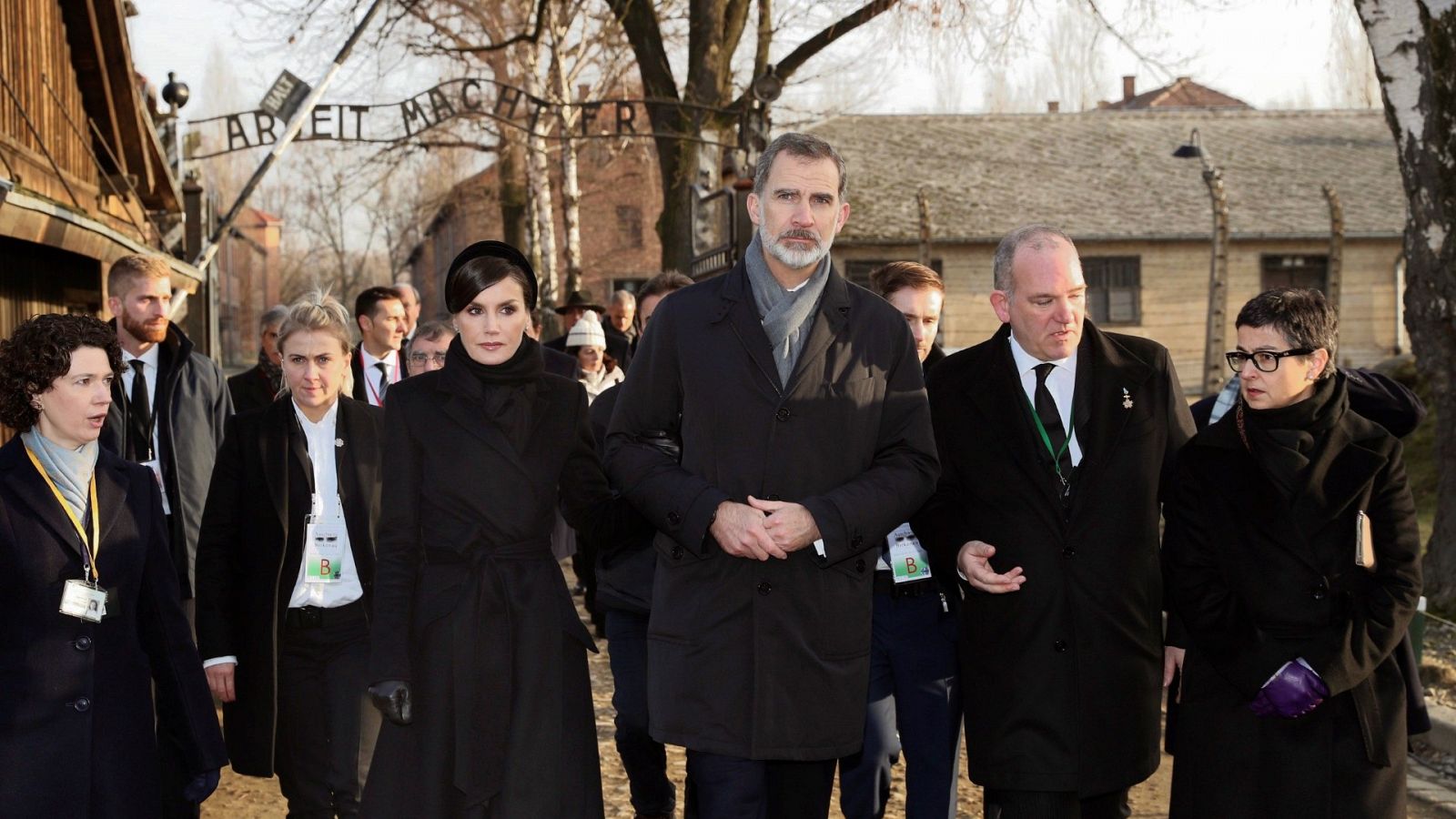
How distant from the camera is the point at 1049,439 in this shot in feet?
14.7

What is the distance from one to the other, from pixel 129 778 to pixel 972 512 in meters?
2.49

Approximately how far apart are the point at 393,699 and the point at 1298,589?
8.28 feet

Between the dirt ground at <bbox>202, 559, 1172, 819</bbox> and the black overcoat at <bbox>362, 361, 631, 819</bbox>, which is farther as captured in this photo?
the dirt ground at <bbox>202, 559, 1172, 819</bbox>

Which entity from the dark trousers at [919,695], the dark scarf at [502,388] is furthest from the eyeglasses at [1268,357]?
the dark scarf at [502,388]

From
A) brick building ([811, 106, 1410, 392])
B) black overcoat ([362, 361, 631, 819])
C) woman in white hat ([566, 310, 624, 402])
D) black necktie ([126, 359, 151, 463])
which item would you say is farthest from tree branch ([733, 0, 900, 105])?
black overcoat ([362, 361, 631, 819])

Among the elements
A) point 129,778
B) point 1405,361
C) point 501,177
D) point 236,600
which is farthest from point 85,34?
point 501,177

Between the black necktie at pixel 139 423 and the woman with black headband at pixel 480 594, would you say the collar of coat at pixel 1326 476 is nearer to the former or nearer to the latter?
the woman with black headband at pixel 480 594

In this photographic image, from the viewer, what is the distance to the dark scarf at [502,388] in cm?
434

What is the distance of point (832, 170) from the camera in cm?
420

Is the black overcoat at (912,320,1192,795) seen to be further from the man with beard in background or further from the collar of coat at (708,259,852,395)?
the man with beard in background

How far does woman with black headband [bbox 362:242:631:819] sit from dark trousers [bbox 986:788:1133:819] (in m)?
1.16

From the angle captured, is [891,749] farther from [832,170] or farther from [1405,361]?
[1405,361]

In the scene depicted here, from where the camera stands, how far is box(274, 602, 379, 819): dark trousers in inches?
203

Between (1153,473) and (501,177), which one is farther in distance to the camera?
(501,177)
